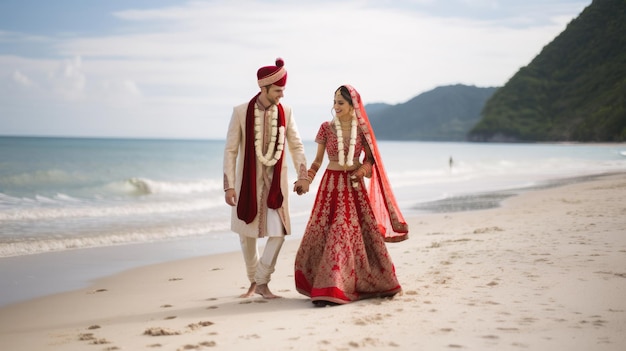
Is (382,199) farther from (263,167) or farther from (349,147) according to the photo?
(263,167)

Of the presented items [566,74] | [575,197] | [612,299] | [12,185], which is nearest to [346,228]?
[612,299]

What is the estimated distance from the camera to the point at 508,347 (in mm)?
3430

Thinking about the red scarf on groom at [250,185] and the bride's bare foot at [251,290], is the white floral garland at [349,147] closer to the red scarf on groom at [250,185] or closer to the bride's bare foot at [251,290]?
the red scarf on groom at [250,185]

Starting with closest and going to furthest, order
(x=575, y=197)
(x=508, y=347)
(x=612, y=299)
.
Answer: (x=508, y=347), (x=612, y=299), (x=575, y=197)

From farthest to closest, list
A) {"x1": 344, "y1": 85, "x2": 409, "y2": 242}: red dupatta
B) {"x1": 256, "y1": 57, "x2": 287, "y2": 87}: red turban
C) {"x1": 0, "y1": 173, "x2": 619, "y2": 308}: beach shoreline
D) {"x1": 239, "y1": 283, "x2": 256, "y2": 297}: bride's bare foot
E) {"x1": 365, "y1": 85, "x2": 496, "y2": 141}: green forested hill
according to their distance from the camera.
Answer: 1. {"x1": 365, "y1": 85, "x2": 496, "y2": 141}: green forested hill
2. {"x1": 0, "y1": 173, "x2": 619, "y2": 308}: beach shoreline
3. {"x1": 239, "y1": 283, "x2": 256, "y2": 297}: bride's bare foot
4. {"x1": 344, "y1": 85, "x2": 409, "y2": 242}: red dupatta
5. {"x1": 256, "y1": 57, "x2": 287, "y2": 87}: red turban

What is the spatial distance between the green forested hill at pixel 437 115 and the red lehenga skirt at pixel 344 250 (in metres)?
155

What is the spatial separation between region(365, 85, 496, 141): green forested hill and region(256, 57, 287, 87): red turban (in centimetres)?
15560

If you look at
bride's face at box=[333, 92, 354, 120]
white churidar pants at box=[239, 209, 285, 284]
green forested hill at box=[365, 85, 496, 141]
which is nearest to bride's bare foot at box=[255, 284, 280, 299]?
white churidar pants at box=[239, 209, 285, 284]

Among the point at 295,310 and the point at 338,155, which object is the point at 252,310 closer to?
the point at 295,310

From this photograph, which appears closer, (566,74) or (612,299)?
(612,299)

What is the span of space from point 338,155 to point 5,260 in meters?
4.71

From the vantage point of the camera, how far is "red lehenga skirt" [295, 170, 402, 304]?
4.71 m

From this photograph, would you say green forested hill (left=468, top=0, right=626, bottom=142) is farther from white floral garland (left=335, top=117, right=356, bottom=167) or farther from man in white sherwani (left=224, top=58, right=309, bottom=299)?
man in white sherwani (left=224, top=58, right=309, bottom=299)

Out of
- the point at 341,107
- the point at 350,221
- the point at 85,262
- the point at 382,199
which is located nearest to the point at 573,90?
the point at 85,262
